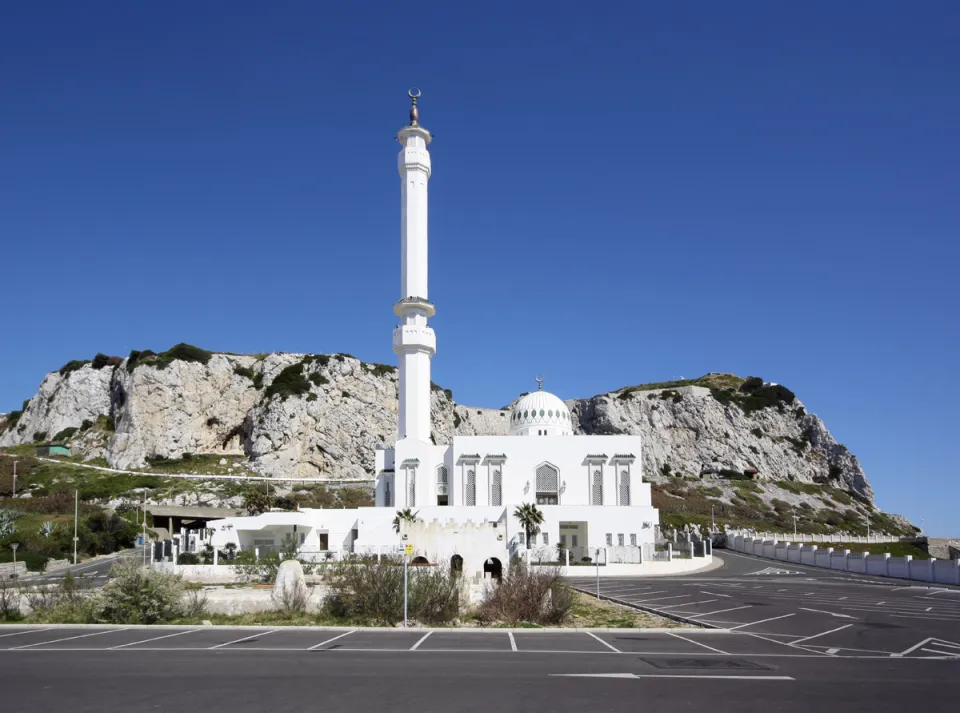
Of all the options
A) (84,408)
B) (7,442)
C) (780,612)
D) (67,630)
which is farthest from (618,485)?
(7,442)

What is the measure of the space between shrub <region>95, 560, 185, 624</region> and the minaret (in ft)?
120

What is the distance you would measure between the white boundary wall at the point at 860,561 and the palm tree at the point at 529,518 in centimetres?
1855

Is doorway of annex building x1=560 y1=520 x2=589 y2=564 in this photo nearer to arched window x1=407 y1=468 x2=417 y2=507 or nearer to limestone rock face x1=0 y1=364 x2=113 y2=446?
arched window x1=407 y1=468 x2=417 y2=507

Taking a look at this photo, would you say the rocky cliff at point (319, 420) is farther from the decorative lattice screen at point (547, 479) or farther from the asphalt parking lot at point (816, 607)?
the asphalt parking lot at point (816, 607)

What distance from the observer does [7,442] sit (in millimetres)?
109625

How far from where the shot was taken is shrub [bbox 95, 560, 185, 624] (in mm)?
21016

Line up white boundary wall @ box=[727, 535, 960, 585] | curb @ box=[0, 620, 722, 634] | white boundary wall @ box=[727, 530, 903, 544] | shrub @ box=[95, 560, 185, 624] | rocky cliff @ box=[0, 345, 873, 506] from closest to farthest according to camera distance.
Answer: curb @ box=[0, 620, 722, 634] → shrub @ box=[95, 560, 185, 624] → white boundary wall @ box=[727, 535, 960, 585] → white boundary wall @ box=[727, 530, 903, 544] → rocky cliff @ box=[0, 345, 873, 506]

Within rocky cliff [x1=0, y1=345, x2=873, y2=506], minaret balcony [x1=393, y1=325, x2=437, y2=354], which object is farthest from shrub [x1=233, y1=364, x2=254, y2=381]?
minaret balcony [x1=393, y1=325, x2=437, y2=354]

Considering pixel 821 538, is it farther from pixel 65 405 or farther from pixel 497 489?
pixel 65 405

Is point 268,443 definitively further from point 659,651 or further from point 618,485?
point 659,651

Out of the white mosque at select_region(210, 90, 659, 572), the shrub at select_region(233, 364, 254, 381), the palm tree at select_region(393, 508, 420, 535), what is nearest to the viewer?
the palm tree at select_region(393, 508, 420, 535)

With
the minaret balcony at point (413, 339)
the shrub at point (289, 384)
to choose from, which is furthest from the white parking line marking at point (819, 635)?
the shrub at point (289, 384)

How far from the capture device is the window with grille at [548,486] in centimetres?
5731

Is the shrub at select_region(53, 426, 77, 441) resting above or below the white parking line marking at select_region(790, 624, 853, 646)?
above
